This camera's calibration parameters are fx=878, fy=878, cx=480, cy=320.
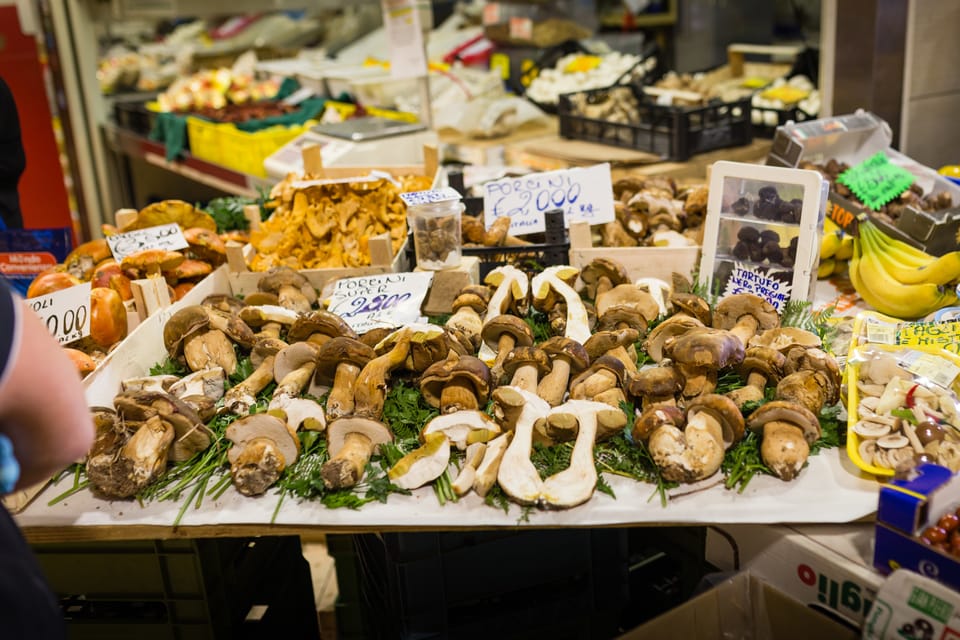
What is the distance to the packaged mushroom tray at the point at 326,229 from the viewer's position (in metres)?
2.89

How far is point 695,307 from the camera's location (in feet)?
7.61

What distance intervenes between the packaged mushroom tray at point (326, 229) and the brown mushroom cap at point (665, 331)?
94 cm

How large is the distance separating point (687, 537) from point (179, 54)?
6.50 m

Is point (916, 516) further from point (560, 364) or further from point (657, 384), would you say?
point (560, 364)

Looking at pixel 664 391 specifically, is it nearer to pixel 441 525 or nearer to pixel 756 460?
pixel 756 460

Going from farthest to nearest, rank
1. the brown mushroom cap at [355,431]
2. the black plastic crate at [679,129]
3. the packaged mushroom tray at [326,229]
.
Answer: the black plastic crate at [679,129] → the packaged mushroom tray at [326,229] → the brown mushroom cap at [355,431]

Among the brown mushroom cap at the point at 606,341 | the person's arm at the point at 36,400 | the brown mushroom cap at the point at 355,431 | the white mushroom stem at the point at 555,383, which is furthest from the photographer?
the brown mushroom cap at the point at 606,341

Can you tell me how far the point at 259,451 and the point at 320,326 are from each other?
1.65ft

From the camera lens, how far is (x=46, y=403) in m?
1.10

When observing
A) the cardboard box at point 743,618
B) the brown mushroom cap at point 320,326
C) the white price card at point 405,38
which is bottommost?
the cardboard box at point 743,618

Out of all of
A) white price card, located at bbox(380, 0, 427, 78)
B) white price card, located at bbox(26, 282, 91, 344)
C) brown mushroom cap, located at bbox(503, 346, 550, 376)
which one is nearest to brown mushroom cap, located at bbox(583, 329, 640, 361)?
brown mushroom cap, located at bbox(503, 346, 550, 376)

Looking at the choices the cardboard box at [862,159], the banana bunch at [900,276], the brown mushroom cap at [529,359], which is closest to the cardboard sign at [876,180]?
the cardboard box at [862,159]

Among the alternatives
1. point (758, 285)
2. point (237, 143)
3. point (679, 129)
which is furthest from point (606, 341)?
point (237, 143)

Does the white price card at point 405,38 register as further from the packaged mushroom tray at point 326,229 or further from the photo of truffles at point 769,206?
the photo of truffles at point 769,206
